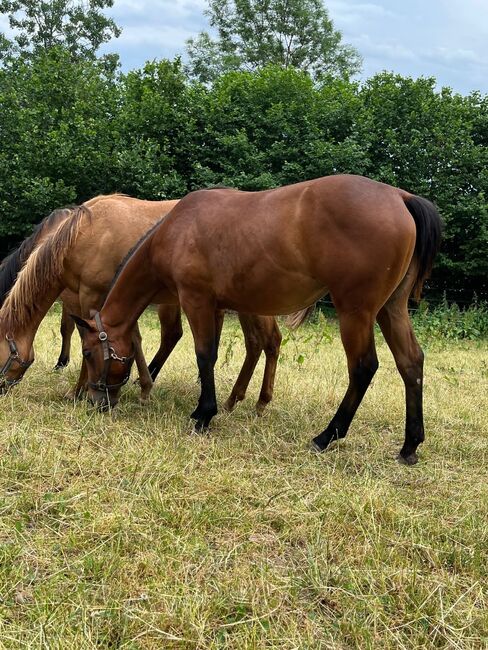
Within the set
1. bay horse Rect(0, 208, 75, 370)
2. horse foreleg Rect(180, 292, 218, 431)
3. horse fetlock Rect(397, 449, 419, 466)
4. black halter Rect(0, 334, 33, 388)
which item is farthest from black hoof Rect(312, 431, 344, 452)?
bay horse Rect(0, 208, 75, 370)

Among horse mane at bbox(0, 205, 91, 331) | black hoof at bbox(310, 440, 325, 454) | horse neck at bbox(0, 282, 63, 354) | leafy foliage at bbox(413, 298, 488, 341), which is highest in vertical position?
horse mane at bbox(0, 205, 91, 331)

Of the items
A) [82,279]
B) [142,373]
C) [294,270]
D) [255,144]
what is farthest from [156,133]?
[294,270]

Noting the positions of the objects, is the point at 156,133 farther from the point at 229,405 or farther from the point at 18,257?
the point at 229,405

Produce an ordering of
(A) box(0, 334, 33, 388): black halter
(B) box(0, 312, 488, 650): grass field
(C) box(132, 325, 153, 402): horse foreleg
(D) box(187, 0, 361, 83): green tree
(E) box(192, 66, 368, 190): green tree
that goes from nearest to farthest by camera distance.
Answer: (B) box(0, 312, 488, 650): grass field
(A) box(0, 334, 33, 388): black halter
(C) box(132, 325, 153, 402): horse foreleg
(E) box(192, 66, 368, 190): green tree
(D) box(187, 0, 361, 83): green tree

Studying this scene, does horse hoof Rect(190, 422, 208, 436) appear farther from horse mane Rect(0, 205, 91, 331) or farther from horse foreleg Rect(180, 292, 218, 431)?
horse mane Rect(0, 205, 91, 331)

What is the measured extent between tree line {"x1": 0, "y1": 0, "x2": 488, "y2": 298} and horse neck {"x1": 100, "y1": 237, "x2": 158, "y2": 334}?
28.5 ft

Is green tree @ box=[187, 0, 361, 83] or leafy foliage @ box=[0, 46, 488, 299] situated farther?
green tree @ box=[187, 0, 361, 83]

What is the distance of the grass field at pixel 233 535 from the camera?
1.99 m

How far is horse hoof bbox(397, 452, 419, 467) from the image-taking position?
3758 millimetres

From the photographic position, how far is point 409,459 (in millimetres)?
3779

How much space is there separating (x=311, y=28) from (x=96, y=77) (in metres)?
14.7

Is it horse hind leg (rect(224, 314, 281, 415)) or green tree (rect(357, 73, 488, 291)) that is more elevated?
green tree (rect(357, 73, 488, 291))

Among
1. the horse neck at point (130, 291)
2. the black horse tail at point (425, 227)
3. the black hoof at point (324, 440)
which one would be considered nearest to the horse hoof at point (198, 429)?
the black hoof at point (324, 440)

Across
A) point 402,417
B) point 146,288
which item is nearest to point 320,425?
point 402,417
